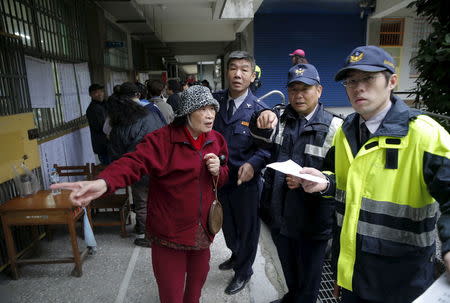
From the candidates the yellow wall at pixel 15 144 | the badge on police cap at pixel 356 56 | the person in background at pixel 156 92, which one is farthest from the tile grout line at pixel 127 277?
the badge on police cap at pixel 356 56

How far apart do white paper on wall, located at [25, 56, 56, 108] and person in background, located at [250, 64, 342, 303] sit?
348 cm

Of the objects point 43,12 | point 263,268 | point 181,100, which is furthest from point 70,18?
point 263,268

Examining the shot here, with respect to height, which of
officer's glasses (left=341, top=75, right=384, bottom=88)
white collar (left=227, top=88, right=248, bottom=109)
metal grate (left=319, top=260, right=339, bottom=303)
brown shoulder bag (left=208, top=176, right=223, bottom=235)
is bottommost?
metal grate (left=319, top=260, right=339, bottom=303)

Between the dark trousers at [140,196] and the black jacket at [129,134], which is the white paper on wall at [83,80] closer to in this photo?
the black jacket at [129,134]

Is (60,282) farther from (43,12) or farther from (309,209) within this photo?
(43,12)

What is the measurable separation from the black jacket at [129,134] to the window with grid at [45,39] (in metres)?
1.10

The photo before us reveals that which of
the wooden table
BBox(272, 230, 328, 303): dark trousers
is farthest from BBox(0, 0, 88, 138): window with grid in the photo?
BBox(272, 230, 328, 303): dark trousers

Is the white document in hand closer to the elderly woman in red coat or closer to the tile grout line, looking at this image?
the elderly woman in red coat

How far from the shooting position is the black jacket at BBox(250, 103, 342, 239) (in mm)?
1939

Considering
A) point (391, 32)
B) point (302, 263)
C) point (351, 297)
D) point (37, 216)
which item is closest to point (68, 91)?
point (37, 216)

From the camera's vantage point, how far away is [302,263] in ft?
7.03

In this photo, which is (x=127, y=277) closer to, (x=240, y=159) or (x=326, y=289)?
(x=240, y=159)

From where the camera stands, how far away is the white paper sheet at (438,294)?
0.92m

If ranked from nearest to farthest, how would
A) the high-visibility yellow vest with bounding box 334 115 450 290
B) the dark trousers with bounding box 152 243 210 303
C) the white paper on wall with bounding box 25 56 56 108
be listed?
1. the high-visibility yellow vest with bounding box 334 115 450 290
2. the dark trousers with bounding box 152 243 210 303
3. the white paper on wall with bounding box 25 56 56 108
